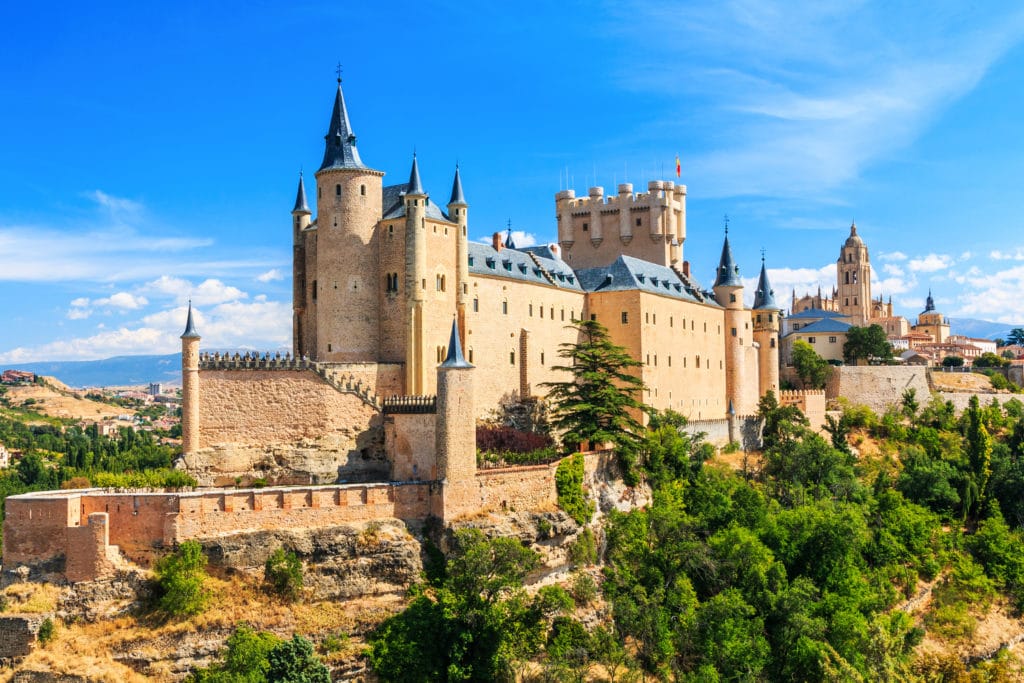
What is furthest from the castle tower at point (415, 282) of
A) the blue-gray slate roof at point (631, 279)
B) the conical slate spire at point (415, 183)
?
the blue-gray slate roof at point (631, 279)

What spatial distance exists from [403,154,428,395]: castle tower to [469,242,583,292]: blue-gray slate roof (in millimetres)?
5876

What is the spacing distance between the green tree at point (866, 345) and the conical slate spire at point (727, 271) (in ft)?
79.4

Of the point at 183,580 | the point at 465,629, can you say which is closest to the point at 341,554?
the point at 465,629

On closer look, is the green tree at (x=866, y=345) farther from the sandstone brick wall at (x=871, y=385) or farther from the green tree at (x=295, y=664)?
the green tree at (x=295, y=664)

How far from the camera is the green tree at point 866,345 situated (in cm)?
9388

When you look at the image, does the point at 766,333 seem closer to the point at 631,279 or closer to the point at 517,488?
the point at 631,279

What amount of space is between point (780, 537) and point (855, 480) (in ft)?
41.2

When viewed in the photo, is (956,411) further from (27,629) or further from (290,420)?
(27,629)

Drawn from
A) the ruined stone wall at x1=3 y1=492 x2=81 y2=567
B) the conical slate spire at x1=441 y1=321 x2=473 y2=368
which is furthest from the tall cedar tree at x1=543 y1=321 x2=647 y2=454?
the ruined stone wall at x1=3 y1=492 x2=81 y2=567

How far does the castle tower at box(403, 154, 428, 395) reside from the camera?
50.3 meters

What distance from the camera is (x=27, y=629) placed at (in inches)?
1410

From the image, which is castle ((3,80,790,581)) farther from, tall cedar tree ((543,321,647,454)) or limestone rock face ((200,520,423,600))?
tall cedar tree ((543,321,647,454))

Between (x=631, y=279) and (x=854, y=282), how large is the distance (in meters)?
82.0

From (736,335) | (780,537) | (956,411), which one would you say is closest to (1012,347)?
(956,411)
